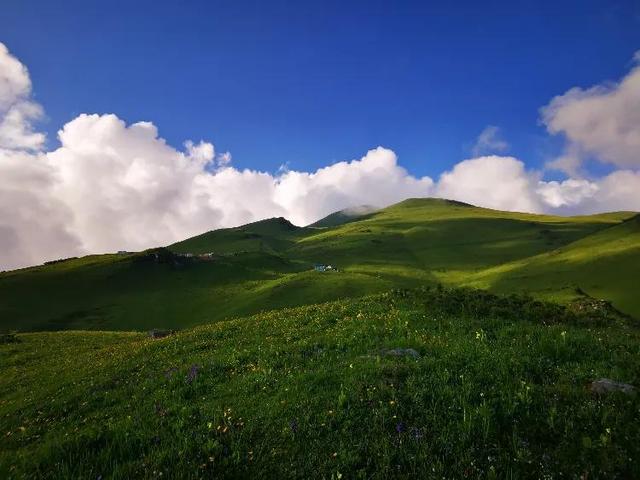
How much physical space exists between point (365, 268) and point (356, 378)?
130853mm

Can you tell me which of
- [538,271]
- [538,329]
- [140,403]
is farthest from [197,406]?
[538,271]

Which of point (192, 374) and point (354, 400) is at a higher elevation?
point (192, 374)

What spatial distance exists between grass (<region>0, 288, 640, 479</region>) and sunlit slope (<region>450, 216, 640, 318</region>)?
45.0m

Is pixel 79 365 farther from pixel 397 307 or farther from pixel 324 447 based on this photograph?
A: pixel 324 447

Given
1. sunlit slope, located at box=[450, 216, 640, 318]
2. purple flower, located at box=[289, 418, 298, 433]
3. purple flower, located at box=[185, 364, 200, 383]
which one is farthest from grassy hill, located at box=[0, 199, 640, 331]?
purple flower, located at box=[289, 418, 298, 433]

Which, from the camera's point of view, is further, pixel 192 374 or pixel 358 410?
pixel 192 374

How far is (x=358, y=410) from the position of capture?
10742mm

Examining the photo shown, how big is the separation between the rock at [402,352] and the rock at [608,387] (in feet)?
15.6

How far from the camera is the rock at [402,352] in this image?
14.5m

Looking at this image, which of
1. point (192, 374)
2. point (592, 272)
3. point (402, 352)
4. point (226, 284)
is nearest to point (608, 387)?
point (402, 352)

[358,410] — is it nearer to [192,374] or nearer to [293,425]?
[293,425]

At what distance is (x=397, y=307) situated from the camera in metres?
23.4

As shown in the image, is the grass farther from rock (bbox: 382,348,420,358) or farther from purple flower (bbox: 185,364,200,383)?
rock (bbox: 382,348,420,358)

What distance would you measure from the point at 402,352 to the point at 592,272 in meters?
81.5
